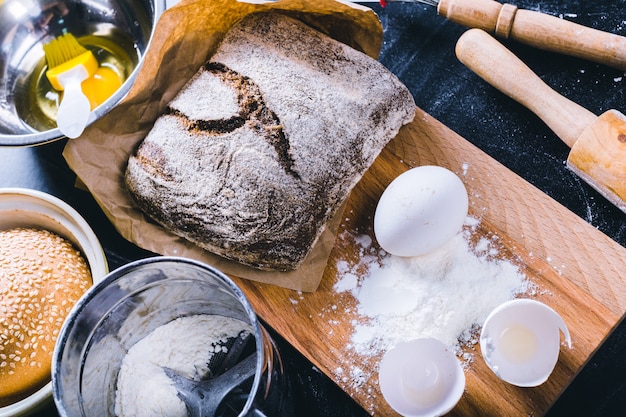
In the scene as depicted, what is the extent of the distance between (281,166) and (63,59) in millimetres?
564

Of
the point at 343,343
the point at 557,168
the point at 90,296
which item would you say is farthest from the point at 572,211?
the point at 90,296

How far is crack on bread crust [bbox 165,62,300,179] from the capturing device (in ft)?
3.63

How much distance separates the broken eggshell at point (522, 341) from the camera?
1.03 m


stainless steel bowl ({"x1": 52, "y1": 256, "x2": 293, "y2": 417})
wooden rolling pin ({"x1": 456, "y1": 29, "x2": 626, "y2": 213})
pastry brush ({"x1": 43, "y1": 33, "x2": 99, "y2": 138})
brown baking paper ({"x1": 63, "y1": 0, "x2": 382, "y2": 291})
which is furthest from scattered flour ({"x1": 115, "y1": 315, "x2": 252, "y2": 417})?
wooden rolling pin ({"x1": 456, "y1": 29, "x2": 626, "y2": 213})

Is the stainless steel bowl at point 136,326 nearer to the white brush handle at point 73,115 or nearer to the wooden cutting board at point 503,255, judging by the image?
the wooden cutting board at point 503,255

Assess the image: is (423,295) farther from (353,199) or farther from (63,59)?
(63,59)

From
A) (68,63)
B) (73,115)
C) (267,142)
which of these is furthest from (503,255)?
(68,63)

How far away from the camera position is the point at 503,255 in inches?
45.2

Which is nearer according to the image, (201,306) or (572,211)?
(201,306)

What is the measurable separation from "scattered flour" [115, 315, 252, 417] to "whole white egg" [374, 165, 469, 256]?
0.90 feet

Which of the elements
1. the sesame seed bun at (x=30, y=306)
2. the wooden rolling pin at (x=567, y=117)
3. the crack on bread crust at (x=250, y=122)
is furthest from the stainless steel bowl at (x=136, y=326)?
the wooden rolling pin at (x=567, y=117)

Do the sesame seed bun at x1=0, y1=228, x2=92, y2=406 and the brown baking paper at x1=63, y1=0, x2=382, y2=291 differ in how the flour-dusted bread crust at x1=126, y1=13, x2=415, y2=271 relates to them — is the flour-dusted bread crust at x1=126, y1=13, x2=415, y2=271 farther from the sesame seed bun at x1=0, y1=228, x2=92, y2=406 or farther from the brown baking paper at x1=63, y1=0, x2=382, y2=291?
the sesame seed bun at x1=0, y1=228, x2=92, y2=406

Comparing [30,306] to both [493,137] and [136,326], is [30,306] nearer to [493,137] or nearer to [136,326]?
[136,326]

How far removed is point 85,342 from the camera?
1009mm
